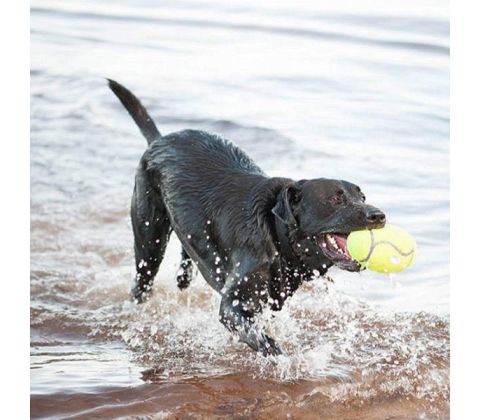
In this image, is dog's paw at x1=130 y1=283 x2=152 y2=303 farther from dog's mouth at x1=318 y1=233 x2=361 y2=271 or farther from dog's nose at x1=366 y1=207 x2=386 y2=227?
dog's nose at x1=366 y1=207 x2=386 y2=227

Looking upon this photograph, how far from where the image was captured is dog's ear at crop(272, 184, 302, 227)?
5.05m

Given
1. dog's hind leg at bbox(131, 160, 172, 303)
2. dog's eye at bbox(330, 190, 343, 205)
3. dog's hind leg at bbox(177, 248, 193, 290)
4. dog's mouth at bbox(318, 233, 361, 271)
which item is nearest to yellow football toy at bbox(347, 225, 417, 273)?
dog's mouth at bbox(318, 233, 361, 271)

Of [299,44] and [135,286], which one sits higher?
[299,44]

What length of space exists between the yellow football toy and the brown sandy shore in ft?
2.55

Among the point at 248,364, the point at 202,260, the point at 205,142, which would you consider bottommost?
the point at 248,364

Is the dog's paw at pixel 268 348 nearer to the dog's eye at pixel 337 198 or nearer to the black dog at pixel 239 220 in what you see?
the black dog at pixel 239 220

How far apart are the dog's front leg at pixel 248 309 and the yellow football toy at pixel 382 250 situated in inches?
26.3

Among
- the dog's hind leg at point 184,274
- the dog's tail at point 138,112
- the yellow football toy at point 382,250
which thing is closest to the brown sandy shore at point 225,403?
the yellow football toy at point 382,250

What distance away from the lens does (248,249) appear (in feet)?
17.1

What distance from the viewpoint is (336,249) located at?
16.2 feet

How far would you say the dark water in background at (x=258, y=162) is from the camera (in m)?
5.12

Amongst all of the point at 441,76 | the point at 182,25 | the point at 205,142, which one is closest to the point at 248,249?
the point at 205,142
